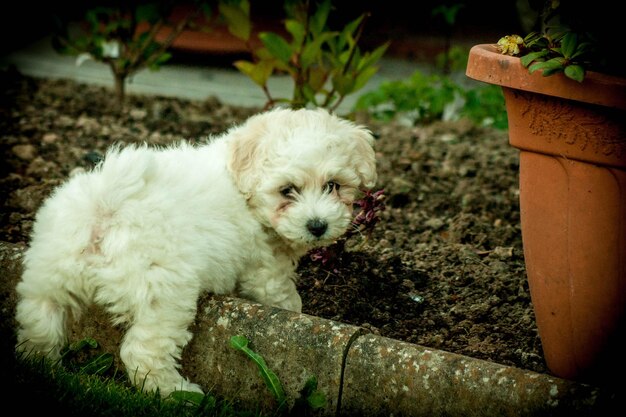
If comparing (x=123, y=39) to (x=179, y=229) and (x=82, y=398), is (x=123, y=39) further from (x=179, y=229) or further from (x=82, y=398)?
(x=82, y=398)

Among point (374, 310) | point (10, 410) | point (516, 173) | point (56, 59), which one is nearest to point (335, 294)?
point (374, 310)

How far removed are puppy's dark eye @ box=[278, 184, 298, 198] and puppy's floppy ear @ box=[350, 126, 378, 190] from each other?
0.30 metres

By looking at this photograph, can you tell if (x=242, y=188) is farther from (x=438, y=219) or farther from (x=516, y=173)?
(x=516, y=173)

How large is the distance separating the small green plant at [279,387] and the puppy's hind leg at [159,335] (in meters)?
0.22

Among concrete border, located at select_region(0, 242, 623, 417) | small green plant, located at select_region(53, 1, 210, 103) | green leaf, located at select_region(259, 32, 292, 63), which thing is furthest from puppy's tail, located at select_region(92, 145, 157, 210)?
small green plant, located at select_region(53, 1, 210, 103)

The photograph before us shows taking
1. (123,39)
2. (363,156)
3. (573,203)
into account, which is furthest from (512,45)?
(123,39)

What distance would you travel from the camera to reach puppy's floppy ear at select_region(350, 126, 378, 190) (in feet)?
11.1

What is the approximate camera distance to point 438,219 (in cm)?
469

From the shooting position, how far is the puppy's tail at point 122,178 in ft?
9.29

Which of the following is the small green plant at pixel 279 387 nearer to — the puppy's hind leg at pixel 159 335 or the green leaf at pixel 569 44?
the puppy's hind leg at pixel 159 335

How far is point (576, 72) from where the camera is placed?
240cm

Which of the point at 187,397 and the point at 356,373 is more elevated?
the point at 356,373

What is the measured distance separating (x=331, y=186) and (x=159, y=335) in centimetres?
99

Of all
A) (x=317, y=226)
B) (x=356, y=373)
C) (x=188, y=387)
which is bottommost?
(x=188, y=387)
